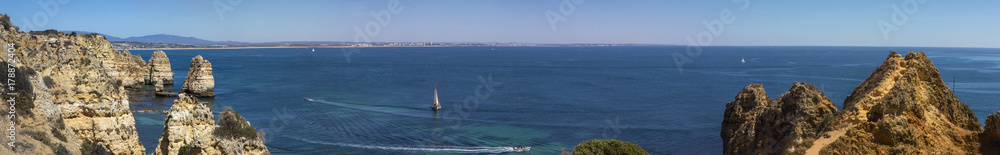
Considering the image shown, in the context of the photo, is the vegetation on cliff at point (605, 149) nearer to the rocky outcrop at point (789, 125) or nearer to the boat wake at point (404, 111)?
the rocky outcrop at point (789, 125)

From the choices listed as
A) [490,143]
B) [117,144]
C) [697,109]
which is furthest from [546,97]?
[117,144]

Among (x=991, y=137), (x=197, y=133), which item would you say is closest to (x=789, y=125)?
(x=991, y=137)

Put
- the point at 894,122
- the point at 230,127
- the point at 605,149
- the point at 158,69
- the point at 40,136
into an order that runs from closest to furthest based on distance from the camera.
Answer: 1. the point at 894,122
2. the point at 40,136
3. the point at 230,127
4. the point at 605,149
5. the point at 158,69

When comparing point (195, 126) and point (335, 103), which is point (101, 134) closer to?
point (195, 126)

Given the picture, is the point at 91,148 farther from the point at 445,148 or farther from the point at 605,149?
the point at 445,148

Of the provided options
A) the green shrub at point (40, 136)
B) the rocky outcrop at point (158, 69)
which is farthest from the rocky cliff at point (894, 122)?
the rocky outcrop at point (158, 69)

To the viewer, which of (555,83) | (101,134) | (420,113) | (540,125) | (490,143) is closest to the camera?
(101,134)

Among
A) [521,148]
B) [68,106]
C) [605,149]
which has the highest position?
[68,106]
